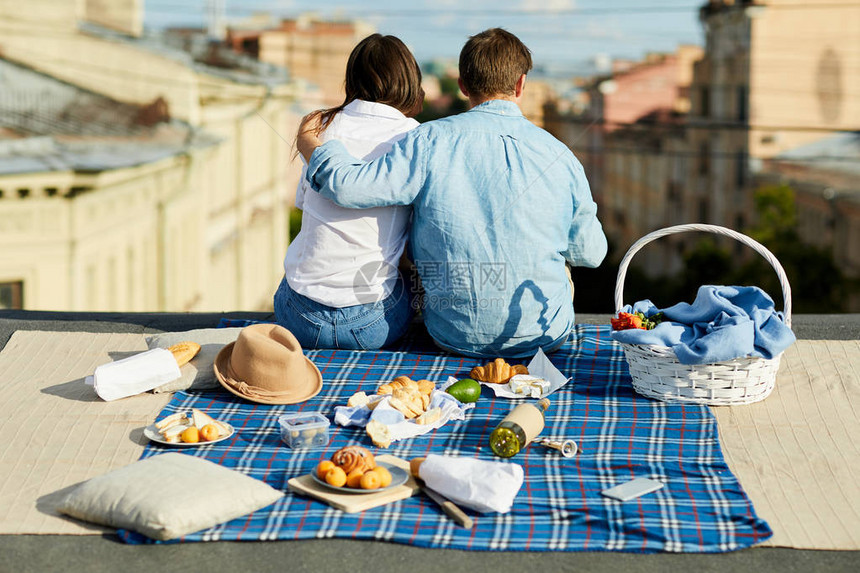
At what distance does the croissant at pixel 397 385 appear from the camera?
8.96 feet

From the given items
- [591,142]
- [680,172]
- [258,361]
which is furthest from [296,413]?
[591,142]

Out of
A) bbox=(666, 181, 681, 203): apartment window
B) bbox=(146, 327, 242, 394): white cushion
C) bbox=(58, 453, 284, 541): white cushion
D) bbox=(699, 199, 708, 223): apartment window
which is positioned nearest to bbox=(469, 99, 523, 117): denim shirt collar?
bbox=(146, 327, 242, 394): white cushion

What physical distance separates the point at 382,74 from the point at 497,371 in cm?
96

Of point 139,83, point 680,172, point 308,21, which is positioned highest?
point 308,21

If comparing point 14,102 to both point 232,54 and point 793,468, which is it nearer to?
point 232,54

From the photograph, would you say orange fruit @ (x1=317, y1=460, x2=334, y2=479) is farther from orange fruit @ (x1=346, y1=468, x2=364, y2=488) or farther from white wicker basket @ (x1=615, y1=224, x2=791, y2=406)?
white wicker basket @ (x1=615, y1=224, x2=791, y2=406)

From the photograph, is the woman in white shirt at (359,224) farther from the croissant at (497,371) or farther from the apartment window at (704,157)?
the apartment window at (704,157)

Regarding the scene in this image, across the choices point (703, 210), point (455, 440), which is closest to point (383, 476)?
point (455, 440)

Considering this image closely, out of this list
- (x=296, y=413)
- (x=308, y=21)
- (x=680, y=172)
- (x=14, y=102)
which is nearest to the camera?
(x=296, y=413)

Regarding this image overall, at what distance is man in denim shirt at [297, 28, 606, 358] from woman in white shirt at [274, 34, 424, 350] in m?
0.09

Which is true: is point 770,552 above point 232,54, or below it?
below

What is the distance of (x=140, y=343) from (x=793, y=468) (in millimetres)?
2186

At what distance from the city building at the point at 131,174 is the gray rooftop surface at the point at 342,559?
29.7 feet

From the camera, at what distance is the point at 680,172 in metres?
27.6
